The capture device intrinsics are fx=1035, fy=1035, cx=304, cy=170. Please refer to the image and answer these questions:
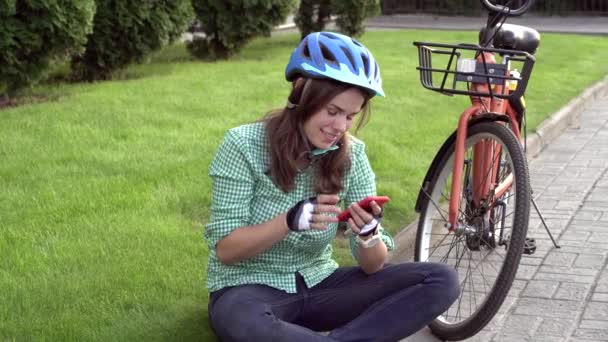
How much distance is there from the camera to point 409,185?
6.56 metres

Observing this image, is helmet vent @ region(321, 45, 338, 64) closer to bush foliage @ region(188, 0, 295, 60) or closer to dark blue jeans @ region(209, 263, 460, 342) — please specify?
dark blue jeans @ region(209, 263, 460, 342)

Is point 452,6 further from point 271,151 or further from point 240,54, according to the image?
point 271,151

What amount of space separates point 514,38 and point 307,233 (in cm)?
178

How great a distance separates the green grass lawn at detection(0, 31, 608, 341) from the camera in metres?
4.24

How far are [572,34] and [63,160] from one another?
47.9 feet

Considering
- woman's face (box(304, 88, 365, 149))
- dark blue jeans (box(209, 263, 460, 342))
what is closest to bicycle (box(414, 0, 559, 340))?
dark blue jeans (box(209, 263, 460, 342))

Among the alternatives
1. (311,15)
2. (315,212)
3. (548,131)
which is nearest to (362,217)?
(315,212)

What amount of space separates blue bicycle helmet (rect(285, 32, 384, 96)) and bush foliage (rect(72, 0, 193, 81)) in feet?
23.0

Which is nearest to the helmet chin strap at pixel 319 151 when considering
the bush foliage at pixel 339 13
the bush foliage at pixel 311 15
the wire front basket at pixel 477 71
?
the wire front basket at pixel 477 71

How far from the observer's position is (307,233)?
3.62 metres

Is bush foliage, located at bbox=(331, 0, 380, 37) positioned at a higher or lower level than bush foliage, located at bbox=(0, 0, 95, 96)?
lower

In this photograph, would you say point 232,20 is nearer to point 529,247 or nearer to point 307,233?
point 529,247

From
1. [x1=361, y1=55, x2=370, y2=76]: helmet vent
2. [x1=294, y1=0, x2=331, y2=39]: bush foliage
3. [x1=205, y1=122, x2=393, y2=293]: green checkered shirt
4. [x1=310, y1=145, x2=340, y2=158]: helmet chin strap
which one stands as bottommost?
[x1=294, y1=0, x2=331, y2=39]: bush foliage

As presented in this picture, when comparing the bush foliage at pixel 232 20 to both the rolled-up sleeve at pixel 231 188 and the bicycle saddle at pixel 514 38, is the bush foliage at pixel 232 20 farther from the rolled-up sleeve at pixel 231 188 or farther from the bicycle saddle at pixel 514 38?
the rolled-up sleeve at pixel 231 188
